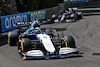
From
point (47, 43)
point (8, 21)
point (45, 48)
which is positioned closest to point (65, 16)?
point (8, 21)

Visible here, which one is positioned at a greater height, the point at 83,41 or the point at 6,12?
the point at 6,12

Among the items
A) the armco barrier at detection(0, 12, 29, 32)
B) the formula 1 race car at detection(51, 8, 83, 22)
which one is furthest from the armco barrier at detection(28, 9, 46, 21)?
the armco barrier at detection(0, 12, 29, 32)

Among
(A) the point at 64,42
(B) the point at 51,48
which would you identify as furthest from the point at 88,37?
(B) the point at 51,48

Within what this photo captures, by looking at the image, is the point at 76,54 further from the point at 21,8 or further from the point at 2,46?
the point at 21,8

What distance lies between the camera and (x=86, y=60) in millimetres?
9141

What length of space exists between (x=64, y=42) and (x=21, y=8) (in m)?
14.5

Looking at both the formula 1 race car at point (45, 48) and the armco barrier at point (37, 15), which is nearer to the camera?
the formula 1 race car at point (45, 48)

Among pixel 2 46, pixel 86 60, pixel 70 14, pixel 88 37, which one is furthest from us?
A: pixel 70 14

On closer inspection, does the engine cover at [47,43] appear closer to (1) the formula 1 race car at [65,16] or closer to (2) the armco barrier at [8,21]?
(2) the armco barrier at [8,21]

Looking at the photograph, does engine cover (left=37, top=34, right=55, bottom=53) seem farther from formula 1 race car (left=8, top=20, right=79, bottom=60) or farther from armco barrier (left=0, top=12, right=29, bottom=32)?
armco barrier (left=0, top=12, right=29, bottom=32)

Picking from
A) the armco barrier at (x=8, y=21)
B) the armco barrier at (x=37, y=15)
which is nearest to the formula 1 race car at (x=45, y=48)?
the armco barrier at (x=8, y=21)

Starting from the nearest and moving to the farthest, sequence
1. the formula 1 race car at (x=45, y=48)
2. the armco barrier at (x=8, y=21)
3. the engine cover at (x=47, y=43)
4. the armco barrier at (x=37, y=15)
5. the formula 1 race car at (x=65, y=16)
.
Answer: the formula 1 race car at (x=45, y=48) → the engine cover at (x=47, y=43) → the armco barrier at (x=8, y=21) → the armco barrier at (x=37, y=15) → the formula 1 race car at (x=65, y=16)

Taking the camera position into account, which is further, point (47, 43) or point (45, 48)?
point (47, 43)

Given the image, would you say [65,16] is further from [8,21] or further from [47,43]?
[47,43]
